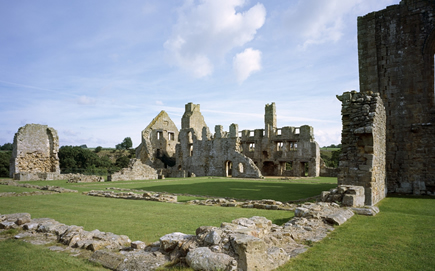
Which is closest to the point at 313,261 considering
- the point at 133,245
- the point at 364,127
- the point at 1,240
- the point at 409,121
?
the point at 133,245

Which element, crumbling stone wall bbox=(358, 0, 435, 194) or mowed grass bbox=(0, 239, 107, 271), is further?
crumbling stone wall bbox=(358, 0, 435, 194)

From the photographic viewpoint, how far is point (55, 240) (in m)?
4.98

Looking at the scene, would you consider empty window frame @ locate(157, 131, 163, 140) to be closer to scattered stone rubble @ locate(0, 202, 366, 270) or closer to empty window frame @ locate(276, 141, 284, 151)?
empty window frame @ locate(276, 141, 284, 151)

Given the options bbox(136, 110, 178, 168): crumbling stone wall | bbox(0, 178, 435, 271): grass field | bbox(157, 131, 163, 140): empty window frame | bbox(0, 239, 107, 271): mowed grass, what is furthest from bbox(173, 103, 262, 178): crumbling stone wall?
bbox(0, 239, 107, 271): mowed grass

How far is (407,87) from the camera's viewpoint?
13.6m

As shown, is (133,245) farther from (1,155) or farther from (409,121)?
(1,155)

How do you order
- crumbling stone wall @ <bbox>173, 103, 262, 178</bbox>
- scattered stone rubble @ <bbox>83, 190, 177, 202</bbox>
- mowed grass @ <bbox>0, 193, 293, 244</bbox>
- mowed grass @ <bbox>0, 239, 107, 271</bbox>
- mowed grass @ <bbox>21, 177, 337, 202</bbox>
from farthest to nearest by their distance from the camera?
1. crumbling stone wall @ <bbox>173, 103, 262, 178</bbox>
2. mowed grass @ <bbox>21, 177, 337, 202</bbox>
3. scattered stone rubble @ <bbox>83, 190, 177, 202</bbox>
4. mowed grass @ <bbox>0, 193, 293, 244</bbox>
5. mowed grass @ <bbox>0, 239, 107, 271</bbox>

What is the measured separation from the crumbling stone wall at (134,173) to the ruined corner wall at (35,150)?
5052 mm

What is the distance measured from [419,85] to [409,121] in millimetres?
1731

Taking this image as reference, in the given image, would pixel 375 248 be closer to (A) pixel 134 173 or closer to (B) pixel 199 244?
(B) pixel 199 244

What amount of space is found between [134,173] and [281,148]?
18041 millimetres

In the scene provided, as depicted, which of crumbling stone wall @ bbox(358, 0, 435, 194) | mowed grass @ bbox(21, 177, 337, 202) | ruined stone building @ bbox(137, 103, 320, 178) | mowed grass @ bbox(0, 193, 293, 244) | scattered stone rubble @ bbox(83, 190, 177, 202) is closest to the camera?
mowed grass @ bbox(0, 193, 293, 244)

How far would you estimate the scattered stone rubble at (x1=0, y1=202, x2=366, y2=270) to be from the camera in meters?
3.47

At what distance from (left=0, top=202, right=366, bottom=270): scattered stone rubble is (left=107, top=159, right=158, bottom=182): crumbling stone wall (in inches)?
693
